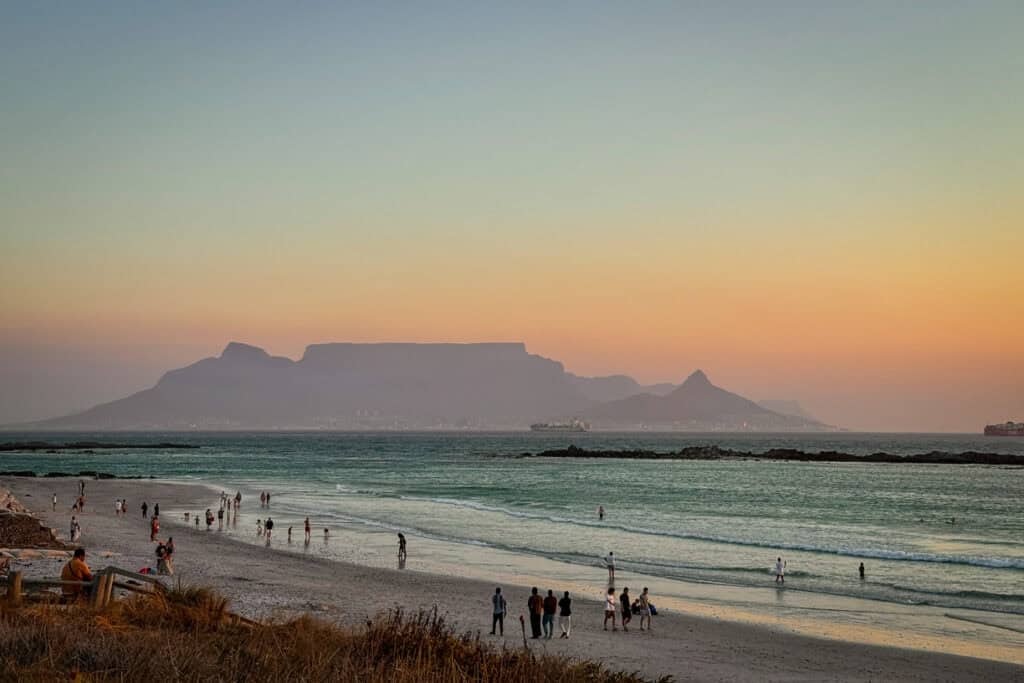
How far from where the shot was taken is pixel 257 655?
27.8ft

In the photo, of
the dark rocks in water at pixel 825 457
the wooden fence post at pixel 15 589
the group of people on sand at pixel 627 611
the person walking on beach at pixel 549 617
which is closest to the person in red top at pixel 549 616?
the person walking on beach at pixel 549 617

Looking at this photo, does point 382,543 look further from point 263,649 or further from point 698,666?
point 263,649

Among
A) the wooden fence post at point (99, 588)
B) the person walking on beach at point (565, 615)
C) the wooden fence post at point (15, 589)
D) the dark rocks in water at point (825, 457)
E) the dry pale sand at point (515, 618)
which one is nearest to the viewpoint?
the wooden fence post at point (15, 589)

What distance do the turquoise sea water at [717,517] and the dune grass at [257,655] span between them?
24242 mm

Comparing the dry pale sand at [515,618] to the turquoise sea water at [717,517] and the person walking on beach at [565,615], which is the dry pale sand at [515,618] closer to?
the person walking on beach at [565,615]

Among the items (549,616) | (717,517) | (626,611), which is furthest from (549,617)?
(717,517)

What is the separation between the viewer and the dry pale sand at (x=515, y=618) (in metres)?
19.5

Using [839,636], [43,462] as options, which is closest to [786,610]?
[839,636]

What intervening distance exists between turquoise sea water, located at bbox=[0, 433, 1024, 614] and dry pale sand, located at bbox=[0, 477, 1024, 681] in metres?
7.85

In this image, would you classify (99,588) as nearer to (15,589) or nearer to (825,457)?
(15,589)

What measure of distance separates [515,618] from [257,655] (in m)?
17.1

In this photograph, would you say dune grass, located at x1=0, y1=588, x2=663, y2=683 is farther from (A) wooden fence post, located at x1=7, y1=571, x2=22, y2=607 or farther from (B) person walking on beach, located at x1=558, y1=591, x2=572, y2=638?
(B) person walking on beach, located at x1=558, y1=591, x2=572, y2=638

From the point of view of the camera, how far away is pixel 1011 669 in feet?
63.7

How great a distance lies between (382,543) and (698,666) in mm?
24343
